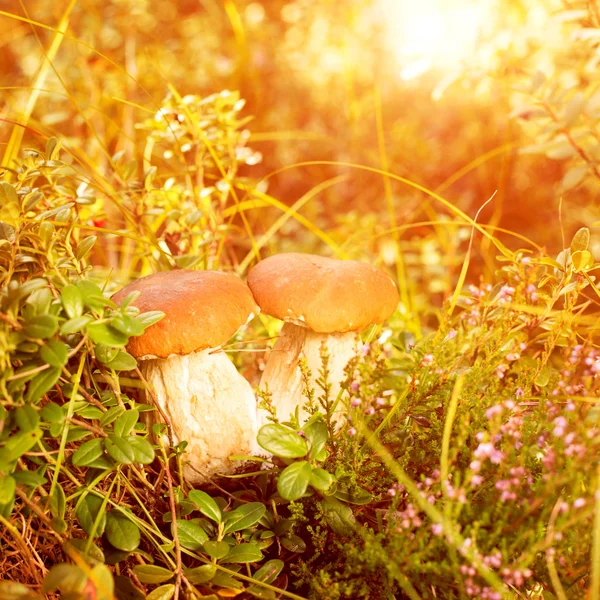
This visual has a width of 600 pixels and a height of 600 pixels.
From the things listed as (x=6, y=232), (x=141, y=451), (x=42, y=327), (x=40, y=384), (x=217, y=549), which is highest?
(x=6, y=232)

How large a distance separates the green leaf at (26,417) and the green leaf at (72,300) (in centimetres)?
19

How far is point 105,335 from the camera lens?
1032mm

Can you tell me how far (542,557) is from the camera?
3.43 ft

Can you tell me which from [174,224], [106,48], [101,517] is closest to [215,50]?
[106,48]

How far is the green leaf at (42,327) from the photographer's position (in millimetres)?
924

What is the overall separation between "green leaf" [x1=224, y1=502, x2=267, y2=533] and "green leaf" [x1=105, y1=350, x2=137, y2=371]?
0.44 metres

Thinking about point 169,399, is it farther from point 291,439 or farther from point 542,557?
point 542,557

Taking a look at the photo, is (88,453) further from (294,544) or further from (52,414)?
(294,544)

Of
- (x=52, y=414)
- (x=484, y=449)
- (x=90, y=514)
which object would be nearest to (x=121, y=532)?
(x=90, y=514)

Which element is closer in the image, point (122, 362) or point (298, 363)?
point (122, 362)

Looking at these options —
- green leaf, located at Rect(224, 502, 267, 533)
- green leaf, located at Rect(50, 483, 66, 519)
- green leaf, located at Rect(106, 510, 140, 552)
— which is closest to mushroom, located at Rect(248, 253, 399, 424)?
green leaf, located at Rect(224, 502, 267, 533)

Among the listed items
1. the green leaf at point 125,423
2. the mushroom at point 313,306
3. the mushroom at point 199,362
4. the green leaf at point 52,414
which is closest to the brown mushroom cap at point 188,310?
the mushroom at point 199,362

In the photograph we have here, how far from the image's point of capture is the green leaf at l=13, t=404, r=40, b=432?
0.94 meters

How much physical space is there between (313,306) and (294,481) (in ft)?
1.63
